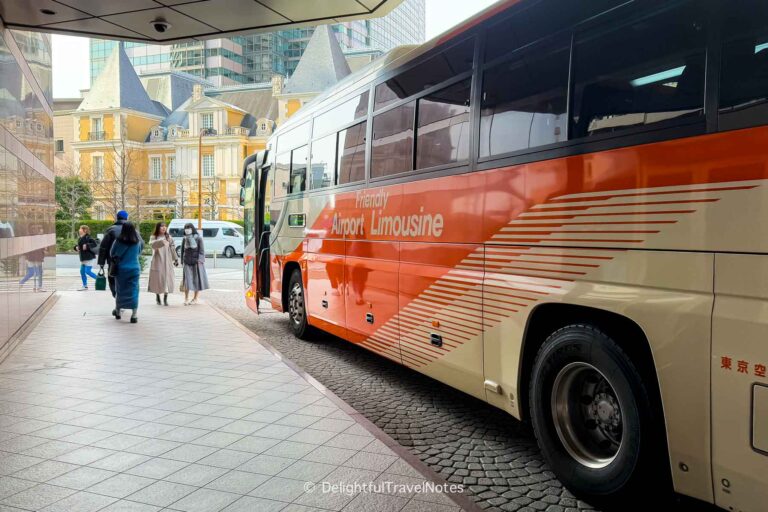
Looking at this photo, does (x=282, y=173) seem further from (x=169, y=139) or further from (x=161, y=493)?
(x=169, y=139)

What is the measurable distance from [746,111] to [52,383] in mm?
6951

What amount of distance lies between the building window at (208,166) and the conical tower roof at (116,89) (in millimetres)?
10156

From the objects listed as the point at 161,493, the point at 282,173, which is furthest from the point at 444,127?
the point at 282,173

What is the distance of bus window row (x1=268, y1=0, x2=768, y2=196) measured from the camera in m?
3.07

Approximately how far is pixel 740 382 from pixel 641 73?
182 cm

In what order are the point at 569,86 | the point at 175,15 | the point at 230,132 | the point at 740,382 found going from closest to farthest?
the point at 740,382 → the point at 569,86 → the point at 175,15 → the point at 230,132

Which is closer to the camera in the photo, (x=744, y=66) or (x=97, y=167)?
(x=744, y=66)

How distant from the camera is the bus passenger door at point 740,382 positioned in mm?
2859

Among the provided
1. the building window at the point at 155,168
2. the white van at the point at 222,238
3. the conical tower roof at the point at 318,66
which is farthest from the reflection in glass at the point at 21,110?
the building window at the point at 155,168

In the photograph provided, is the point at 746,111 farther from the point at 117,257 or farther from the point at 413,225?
the point at 117,257

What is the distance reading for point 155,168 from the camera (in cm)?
6475

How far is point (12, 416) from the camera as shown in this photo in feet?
18.2

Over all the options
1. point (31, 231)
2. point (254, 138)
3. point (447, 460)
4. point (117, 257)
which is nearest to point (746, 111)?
point (447, 460)

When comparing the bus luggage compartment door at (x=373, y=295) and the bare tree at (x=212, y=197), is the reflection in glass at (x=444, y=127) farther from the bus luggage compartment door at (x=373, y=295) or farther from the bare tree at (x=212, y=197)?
the bare tree at (x=212, y=197)
